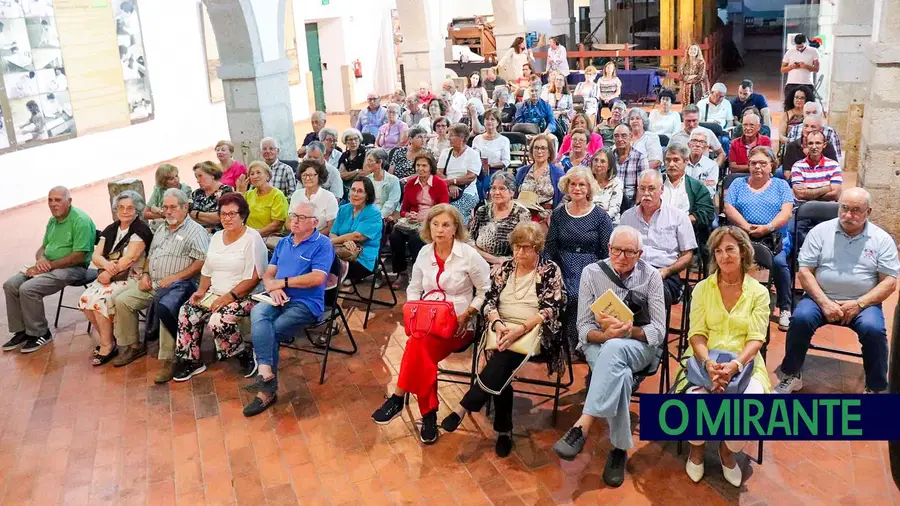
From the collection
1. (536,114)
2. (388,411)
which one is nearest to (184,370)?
(388,411)

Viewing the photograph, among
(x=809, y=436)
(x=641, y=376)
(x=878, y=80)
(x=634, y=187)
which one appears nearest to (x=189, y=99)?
(x=634, y=187)

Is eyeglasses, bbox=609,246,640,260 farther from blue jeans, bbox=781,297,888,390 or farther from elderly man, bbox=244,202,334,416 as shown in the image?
elderly man, bbox=244,202,334,416

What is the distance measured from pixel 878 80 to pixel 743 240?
3760 millimetres

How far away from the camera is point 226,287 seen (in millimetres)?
5508

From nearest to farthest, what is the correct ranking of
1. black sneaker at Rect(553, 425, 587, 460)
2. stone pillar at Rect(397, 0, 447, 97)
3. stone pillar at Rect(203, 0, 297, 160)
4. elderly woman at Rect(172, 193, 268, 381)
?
1. black sneaker at Rect(553, 425, 587, 460)
2. elderly woman at Rect(172, 193, 268, 381)
3. stone pillar at Rect(203, 0, 297, 160)
4. stone pillar at Rect(397, 0, 447, 97)

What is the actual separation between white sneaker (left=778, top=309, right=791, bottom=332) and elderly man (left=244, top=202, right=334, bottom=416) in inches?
124

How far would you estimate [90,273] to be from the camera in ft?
21.2

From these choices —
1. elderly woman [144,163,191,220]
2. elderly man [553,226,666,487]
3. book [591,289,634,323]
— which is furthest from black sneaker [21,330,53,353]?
book [591,289,634,323]

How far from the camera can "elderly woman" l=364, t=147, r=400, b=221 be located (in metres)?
6.96

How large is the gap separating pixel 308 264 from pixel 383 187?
184cm

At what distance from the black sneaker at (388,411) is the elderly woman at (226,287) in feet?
4.20

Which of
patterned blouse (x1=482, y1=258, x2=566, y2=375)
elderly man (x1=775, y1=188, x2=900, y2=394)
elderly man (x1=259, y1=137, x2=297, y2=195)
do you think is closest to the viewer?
patterned blouse (x1=482, y1=258, x2=566, y2=375)

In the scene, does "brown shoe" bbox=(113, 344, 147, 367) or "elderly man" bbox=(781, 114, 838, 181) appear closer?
"brown shoe" bbox=(113, 344, 147, 367)

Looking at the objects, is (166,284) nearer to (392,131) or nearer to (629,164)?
(629,164)
